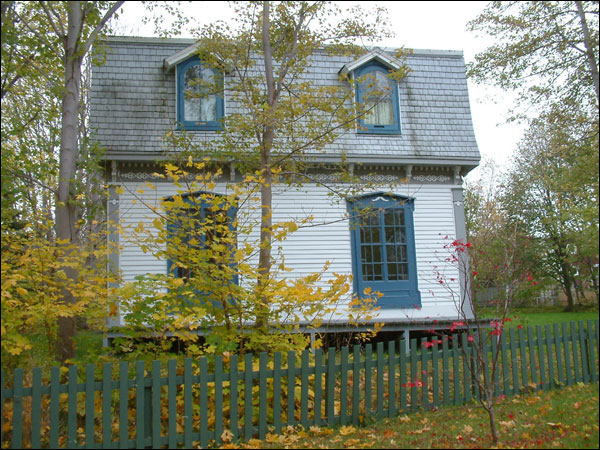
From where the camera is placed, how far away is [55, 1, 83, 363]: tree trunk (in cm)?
716

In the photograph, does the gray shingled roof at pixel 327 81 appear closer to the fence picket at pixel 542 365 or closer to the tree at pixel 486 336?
the tree at pixel 486 336

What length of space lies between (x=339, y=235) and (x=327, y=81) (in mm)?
4025

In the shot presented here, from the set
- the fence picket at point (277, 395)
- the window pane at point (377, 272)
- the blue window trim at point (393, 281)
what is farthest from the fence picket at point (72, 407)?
the window pane at point (377, 272)

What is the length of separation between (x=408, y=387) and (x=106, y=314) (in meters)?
4.31

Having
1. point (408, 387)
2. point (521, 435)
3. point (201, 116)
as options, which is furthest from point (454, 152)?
point (521, 435)

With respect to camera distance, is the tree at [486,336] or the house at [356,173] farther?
the house at [356,173]

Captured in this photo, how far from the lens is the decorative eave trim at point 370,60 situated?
508 inches

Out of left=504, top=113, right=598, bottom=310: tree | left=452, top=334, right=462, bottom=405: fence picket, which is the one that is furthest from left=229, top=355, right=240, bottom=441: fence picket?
left=504, top=113, right=598, bottom=310: tree

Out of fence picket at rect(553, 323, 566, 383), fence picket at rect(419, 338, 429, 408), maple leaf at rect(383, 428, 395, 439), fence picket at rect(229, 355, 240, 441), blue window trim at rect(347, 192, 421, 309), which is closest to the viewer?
fence picket at rect(229, 355, 240, 441)

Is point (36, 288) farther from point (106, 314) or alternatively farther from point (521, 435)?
point (521, 435)

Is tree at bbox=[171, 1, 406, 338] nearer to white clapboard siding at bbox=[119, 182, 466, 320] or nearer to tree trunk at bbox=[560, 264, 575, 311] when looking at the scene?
white clapboard siding at bbox=[119, 182, 466, 320]

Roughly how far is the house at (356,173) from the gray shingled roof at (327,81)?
27mm

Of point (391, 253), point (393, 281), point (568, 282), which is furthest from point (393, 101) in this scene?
point (568, 282)

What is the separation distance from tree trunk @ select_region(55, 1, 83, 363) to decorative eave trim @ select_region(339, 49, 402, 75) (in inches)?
269
